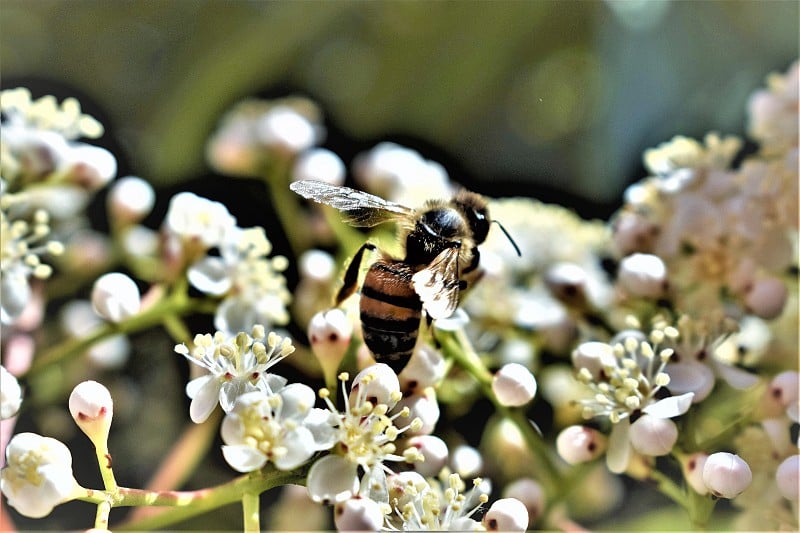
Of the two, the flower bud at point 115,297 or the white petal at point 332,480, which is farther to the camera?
the flower bud at point 115,297

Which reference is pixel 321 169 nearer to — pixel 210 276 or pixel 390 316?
pixel 210 276

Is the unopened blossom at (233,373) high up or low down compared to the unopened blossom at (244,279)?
up

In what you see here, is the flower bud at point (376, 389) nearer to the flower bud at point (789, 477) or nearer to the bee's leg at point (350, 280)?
the bee's leg at point (350, 280)

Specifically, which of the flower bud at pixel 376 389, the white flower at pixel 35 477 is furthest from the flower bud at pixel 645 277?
the white flower at pixel 35 477

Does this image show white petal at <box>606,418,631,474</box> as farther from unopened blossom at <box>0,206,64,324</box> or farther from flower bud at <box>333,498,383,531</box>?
unopened blossom at <box>0,206,64,324</box>

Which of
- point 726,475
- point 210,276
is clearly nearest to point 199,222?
point 210,276

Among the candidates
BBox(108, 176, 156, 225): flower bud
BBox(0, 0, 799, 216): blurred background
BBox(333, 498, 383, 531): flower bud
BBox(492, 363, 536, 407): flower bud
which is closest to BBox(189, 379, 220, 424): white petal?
BBox(333, 498, 383, 531): flower bud
